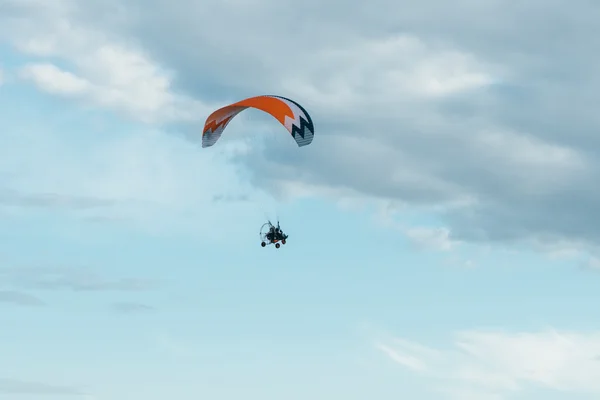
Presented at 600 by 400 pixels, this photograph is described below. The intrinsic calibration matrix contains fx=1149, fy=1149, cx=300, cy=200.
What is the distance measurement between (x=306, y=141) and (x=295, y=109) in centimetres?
384

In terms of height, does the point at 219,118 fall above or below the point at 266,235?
above

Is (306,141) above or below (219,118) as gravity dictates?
below

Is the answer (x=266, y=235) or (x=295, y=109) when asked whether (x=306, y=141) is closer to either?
(x=295, y=109)

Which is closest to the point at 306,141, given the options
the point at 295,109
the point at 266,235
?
the point at 295,109

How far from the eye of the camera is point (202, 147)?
10856cm

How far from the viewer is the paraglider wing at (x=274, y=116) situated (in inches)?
3900

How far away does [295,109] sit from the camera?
101 m

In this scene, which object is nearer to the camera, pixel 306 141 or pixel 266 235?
pixel 306 141

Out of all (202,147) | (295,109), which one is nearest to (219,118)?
(202,147)

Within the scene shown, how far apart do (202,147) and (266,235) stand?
35.1 feet

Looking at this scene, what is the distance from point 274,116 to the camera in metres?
100

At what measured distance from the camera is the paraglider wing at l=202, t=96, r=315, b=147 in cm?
9906

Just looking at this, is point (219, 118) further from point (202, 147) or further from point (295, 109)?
point (295, 109)

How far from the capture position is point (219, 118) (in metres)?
108
